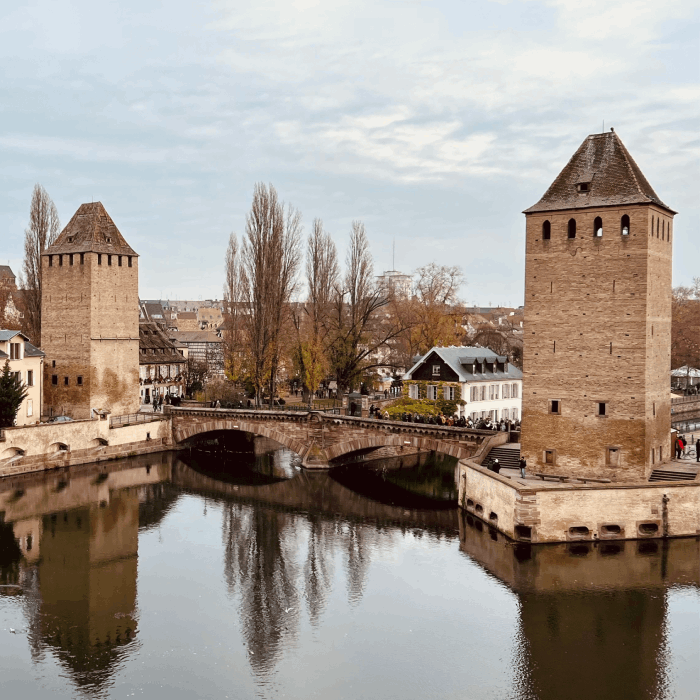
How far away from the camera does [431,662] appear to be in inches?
685

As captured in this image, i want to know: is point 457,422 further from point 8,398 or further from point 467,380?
point 8,398

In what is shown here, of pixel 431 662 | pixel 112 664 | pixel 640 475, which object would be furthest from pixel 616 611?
pixel 112 664

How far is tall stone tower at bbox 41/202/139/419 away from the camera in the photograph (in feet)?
144

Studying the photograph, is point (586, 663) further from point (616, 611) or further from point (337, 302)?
point (337, 302)

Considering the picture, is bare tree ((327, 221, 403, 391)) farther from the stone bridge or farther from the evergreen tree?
the evergreen tree

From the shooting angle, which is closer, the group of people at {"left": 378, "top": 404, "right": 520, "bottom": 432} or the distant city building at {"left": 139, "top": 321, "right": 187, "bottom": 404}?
the group of people at {"left": 378, "top": 404, "right": 520, "bottom": 432}

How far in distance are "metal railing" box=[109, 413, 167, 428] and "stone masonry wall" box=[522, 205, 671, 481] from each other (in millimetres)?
22802

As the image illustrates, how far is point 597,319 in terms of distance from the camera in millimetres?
27703

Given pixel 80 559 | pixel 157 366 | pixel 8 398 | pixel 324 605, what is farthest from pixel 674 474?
pixel 157 366

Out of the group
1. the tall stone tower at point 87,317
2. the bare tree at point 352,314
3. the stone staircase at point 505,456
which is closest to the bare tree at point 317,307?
the bare tree at point 352,314

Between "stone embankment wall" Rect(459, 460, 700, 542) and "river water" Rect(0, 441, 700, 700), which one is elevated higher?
"stone embankment wall" Rect(459, 460, 700, 542)

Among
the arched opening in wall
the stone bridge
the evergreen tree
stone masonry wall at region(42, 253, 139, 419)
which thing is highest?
stone masonry wall at region(42, 253, 139, 419)

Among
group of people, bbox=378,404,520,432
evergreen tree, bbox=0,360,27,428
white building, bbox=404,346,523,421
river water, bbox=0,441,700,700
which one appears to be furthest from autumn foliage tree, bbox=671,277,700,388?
evergreen tree, bbox=0,360,27,428

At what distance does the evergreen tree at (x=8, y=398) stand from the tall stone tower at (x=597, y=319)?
23.1 metres
